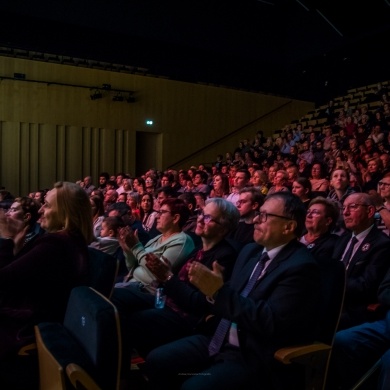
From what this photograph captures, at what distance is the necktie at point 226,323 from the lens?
6.93ft

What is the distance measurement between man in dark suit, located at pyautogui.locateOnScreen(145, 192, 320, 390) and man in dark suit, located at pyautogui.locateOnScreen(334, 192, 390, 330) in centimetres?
77

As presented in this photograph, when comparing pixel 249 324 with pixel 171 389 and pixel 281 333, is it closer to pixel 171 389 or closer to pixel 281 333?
pixel 281 333

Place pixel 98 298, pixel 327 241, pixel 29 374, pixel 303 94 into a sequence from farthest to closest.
A: 1. pixel 303 94
2. pixel 327 241
3. pixel 29 374
4. pixel 98 298

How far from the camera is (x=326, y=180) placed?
5734mm

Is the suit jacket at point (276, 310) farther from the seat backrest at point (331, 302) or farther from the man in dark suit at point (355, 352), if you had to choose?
the man in dark suit at point (355, 352)

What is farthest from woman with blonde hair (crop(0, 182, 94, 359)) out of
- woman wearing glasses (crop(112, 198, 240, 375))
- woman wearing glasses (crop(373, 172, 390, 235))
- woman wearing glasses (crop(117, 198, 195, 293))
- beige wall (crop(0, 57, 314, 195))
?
beige wall (crop(0, 57, 314, 195))

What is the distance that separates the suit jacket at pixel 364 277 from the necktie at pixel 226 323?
32.2 inches

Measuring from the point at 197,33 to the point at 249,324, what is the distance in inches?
447

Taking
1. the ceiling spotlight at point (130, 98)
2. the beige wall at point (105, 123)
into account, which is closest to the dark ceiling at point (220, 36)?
the beige wall at point (105, 123)

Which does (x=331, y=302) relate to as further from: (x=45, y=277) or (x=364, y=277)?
(x=45, y=277)

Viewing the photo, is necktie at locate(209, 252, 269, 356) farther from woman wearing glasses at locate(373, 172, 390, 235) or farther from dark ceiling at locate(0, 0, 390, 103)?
dark ceiling at locate(0, 0, 390, 103)

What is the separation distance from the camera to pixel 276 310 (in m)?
1.88

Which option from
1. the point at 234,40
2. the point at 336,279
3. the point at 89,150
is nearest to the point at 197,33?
the point at 234,40

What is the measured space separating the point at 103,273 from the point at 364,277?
1418 millimetres
